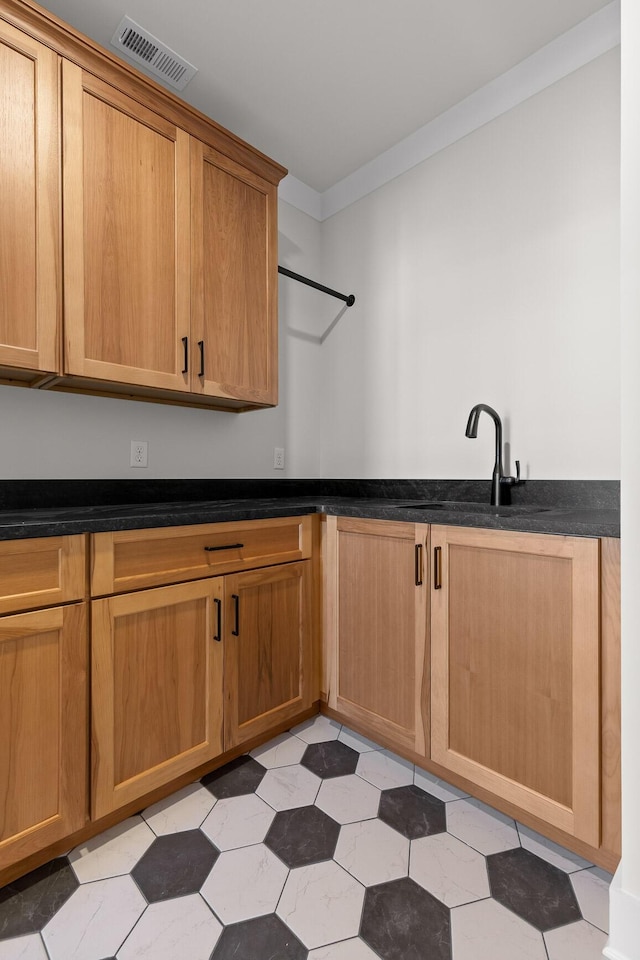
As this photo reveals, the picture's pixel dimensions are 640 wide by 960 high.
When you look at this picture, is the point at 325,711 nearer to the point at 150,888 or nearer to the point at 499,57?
the point at 150,888

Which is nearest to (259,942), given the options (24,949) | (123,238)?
(24,949)

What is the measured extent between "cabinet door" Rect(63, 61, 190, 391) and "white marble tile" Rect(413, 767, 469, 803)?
5.16 feet

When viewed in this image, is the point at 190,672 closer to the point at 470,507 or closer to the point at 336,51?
the point at 470,507

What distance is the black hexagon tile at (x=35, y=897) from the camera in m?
1.10

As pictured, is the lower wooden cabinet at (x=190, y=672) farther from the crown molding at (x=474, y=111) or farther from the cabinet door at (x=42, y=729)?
the crown molding at (x=474, y=111)

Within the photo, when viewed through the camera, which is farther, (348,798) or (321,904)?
(348,798)

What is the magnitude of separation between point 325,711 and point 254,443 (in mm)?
1253

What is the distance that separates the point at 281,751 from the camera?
179cm

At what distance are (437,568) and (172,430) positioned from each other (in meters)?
1.25

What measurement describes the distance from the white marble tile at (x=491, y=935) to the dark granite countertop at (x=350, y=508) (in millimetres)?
885

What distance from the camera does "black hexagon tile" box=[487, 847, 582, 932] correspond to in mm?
1112

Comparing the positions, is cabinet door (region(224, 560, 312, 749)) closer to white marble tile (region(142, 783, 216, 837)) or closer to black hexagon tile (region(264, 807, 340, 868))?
white marble tile (region(142, 783, 216, 837))

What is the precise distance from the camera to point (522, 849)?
1.32 metres

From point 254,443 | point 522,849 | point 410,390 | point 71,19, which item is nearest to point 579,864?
point 522,849
